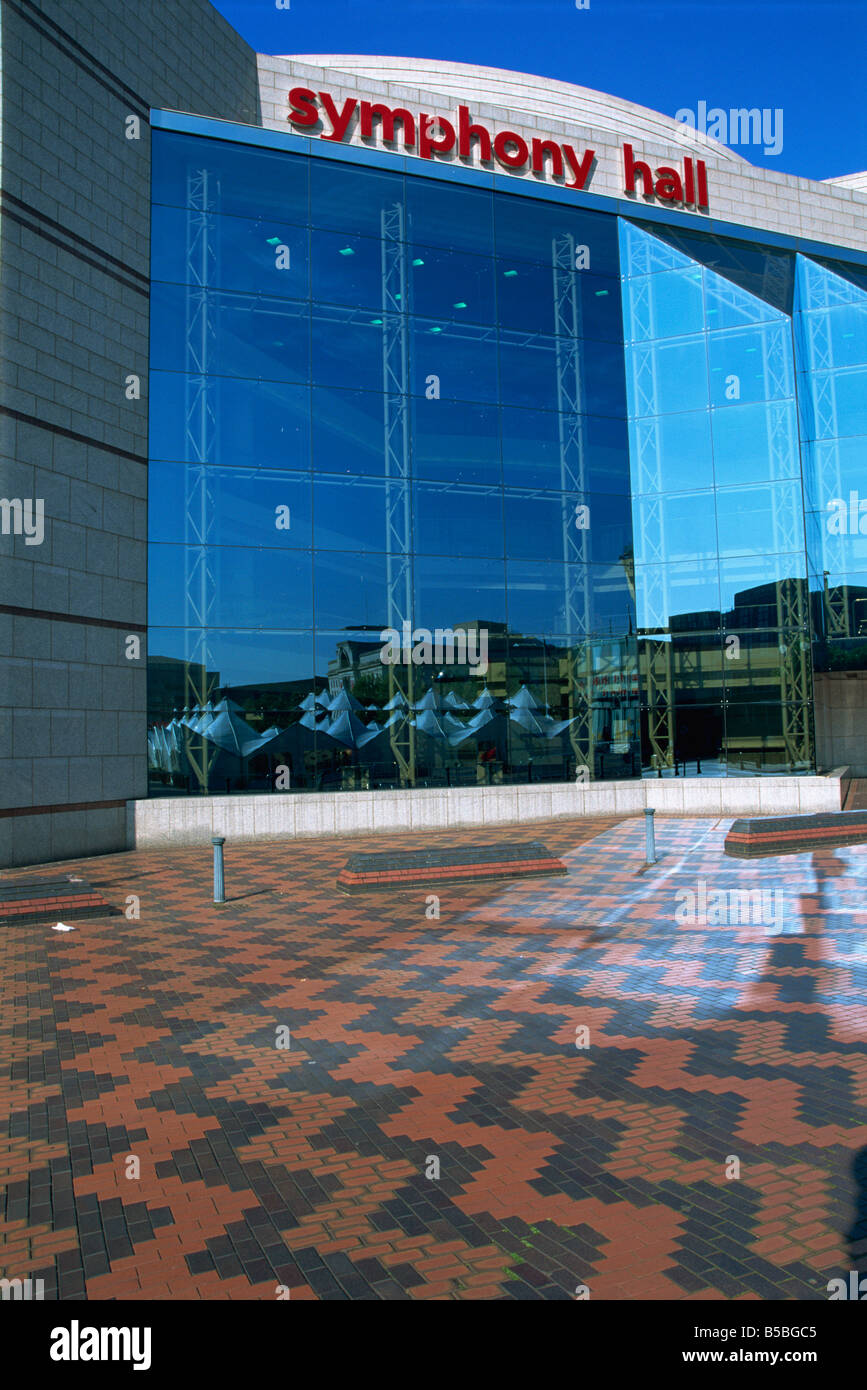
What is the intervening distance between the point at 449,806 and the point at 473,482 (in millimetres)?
8333

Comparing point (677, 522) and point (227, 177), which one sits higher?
point (227, 177)

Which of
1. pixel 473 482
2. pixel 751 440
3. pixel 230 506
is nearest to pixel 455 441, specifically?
pixel 473 482

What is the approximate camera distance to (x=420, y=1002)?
8.75m

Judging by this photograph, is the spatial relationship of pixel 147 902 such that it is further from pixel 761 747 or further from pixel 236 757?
pixel 761 747

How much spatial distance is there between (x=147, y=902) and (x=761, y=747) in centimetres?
1753

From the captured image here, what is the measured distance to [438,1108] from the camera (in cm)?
637

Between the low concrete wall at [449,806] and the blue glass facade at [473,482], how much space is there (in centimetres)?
47

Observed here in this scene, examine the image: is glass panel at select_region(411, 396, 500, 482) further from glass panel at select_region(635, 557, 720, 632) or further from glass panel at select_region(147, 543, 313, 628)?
glass panel at select_region(635, 557, 720, 632)

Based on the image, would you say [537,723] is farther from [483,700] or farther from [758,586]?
[758,586]

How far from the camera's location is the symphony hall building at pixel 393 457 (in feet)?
60.8

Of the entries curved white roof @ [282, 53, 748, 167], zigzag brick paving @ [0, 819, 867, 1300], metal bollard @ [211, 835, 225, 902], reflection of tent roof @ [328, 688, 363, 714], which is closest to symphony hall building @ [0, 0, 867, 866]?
reflection of tent roof @ [328, 688, 363, 714]

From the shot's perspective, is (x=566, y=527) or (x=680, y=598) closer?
(x=566, y=527)

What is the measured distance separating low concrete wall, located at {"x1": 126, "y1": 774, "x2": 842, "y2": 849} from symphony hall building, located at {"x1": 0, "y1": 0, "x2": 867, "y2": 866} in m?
0.08
